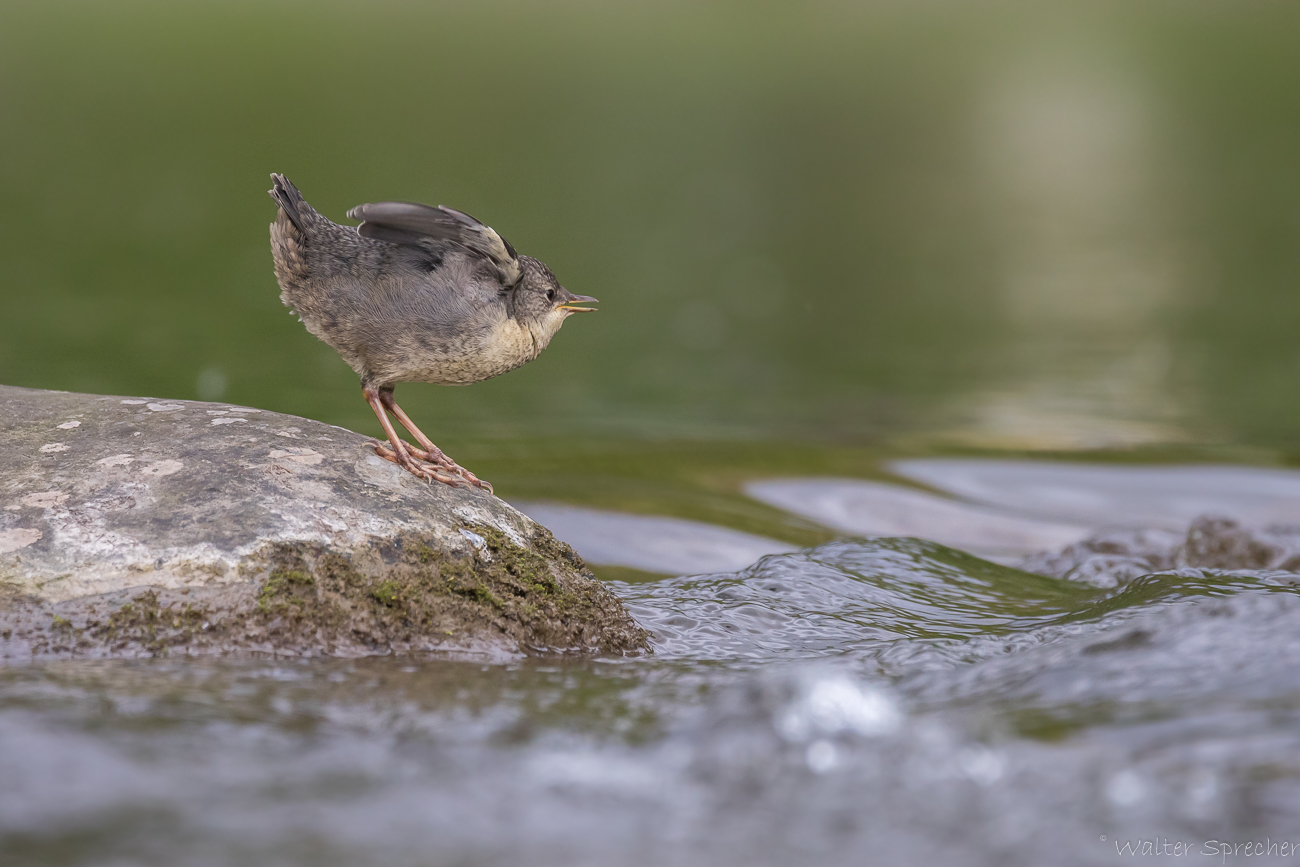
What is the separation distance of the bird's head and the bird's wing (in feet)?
0.16

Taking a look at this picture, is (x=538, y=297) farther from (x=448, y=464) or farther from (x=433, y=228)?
(x=448, y=464)

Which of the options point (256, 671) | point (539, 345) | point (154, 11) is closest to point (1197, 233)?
point (539, 345)

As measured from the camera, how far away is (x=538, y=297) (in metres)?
4.48

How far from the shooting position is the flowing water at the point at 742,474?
2.44 m

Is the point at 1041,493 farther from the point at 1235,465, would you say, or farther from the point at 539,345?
the point at 539,345

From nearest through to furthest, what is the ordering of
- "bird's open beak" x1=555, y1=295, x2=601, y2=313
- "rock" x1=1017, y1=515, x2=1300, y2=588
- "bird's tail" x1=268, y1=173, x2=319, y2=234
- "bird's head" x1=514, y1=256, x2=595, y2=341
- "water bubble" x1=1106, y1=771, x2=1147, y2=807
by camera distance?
"water bubble" x1=1106, y1=771, x2=1147, y2=807, "bird's tail" x1=268, y1=173, x2=319, y2=234, "bird's head" x1=514, y1=256, x2=595, y2=341, "bird's open beak" x1=555, y1=295, x2=601, y2=313, "rock" x1=1017, y1=515, x2=1300, y2=588

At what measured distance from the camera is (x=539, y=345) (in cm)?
459

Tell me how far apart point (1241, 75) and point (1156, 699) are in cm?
3528

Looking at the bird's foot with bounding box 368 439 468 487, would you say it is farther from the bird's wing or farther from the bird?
the bird's wing

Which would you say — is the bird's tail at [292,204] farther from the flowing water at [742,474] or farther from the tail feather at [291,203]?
the flowing water at [742,474]

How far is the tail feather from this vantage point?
4.21 m

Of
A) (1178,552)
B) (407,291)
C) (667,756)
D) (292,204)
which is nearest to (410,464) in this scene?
(407,291)

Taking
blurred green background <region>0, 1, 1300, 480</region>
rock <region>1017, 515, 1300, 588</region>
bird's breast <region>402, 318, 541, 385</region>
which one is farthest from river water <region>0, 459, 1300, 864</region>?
blurred green background <region>0, 1, 1300, 480</region>

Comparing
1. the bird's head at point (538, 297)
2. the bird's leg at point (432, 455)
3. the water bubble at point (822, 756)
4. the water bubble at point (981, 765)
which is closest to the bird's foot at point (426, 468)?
the bird's leg at point (432, 455)
